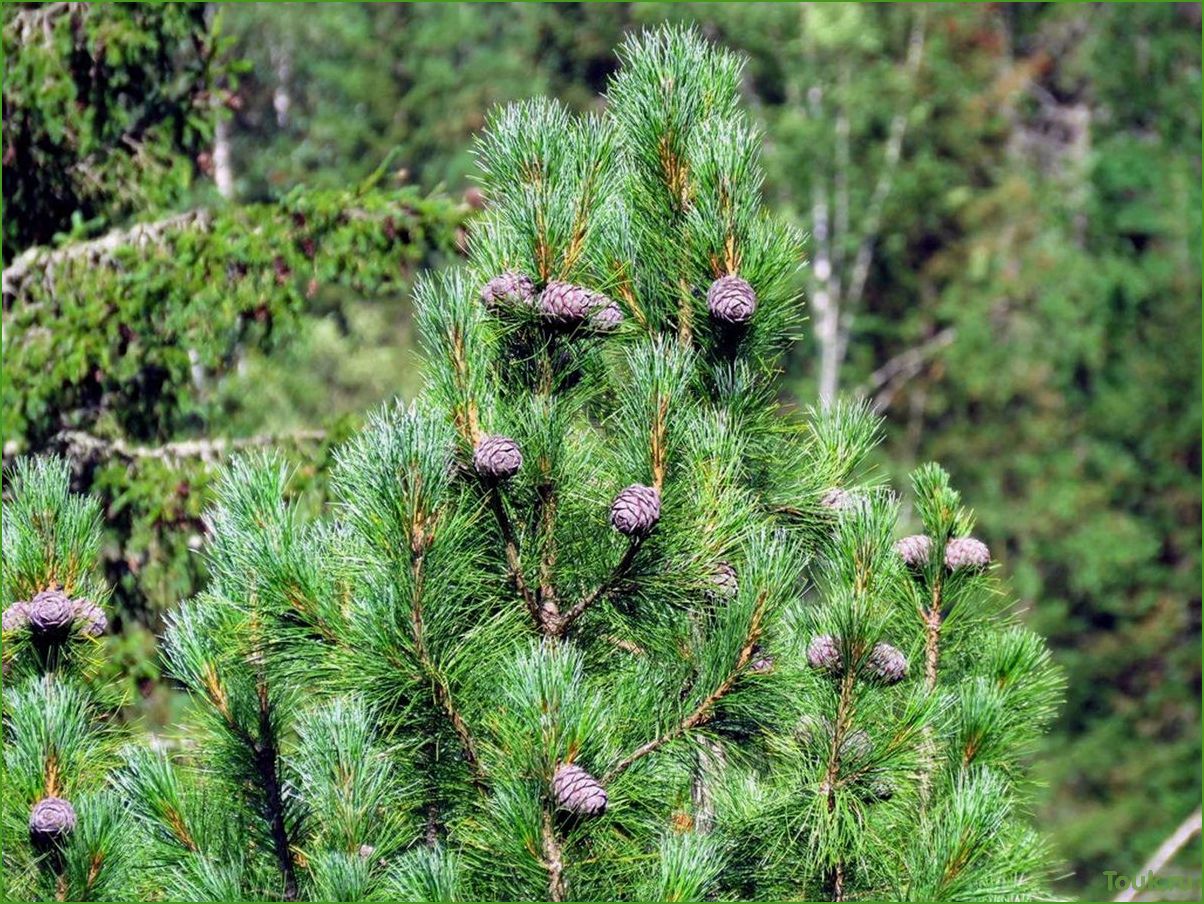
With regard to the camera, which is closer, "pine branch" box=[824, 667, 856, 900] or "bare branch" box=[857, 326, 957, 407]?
"pine branch" box=[824, 667, 856, 900]

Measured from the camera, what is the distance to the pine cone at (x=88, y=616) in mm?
3139

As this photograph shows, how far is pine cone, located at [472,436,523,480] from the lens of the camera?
110 inches

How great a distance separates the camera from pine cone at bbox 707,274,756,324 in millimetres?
3072

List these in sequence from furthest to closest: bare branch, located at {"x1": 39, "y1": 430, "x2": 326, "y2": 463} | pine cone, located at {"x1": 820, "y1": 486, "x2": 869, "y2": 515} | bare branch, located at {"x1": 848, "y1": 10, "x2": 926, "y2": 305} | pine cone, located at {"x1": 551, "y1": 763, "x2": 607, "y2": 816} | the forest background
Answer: bare branch, located at {"x1": 848, "y1": 10, "x2": 926, "y2": 305} < the forest background < bare branch, located at {"x1": 39, "y1": 430, "x2": 326, "y2": 463} < pine cone, located at {"x1": 820, "y1": 486, "x2": 869, "y2": 515} < pine cone, located at {"x1": 551, "y1": 763, "x2": 607, "y2": 816}

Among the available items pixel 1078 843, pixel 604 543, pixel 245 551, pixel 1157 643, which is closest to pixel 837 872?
pixel 604 543

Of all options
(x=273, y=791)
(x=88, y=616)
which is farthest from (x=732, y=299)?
(x=88, y=616)

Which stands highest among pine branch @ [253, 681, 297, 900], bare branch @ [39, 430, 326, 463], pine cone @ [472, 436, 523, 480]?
pine cone @ [472, 436, 523, 480]

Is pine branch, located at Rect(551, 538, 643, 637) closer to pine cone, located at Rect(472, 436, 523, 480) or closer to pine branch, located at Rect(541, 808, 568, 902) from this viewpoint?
pine cone, located at Rect(472, 436, 523, 480)

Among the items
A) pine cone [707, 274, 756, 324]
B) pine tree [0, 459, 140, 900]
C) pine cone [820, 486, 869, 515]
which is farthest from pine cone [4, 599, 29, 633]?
pine cone [820, 486, 869, 515]

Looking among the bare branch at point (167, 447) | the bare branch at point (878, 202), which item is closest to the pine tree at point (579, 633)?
the bare branch at point (167, 447)

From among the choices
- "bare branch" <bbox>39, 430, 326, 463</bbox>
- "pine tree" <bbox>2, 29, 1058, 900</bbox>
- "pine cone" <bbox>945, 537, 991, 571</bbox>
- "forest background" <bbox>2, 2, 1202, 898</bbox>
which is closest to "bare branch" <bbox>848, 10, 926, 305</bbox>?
"forest background" <bbox>2, 2, 1202, 898</bbox>

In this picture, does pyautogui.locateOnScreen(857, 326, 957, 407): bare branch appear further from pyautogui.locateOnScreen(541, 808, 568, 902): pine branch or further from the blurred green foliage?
pyautogui.locateOnScreen(541, 808, 568, 902): pine branch

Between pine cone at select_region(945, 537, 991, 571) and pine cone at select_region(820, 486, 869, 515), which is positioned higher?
pine cone at select_region(820, 486, 869, 515)

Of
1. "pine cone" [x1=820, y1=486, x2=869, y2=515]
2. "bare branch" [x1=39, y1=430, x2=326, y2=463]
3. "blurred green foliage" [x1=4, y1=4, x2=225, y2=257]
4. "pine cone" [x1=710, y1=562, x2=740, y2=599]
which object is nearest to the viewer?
"pine cone" [x1=710, y1=562, x2=740, y2=599]
